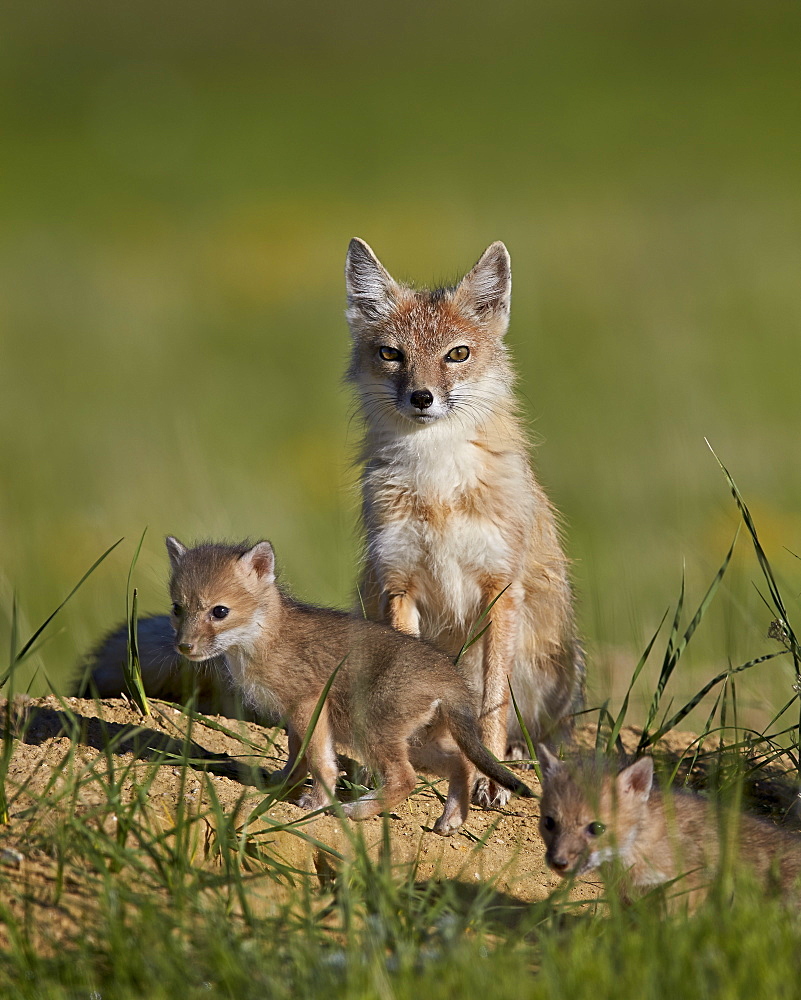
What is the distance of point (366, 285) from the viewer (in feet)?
24.6

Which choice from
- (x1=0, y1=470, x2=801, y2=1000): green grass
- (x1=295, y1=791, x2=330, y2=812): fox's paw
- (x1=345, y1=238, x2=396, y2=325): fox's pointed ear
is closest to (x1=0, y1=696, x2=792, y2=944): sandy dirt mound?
(x1=0, y1=470, x2=801, y2=1000): green grass

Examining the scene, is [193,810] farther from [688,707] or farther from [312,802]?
[688,707]

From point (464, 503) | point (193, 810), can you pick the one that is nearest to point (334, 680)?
point (193, 810)

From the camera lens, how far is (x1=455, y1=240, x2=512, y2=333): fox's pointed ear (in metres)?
7.33

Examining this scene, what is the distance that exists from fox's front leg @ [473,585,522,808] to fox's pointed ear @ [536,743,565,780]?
162 centimetres

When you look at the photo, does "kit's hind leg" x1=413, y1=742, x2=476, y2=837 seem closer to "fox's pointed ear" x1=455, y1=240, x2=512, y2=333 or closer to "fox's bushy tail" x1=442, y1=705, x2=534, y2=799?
"fox's bushy tail" x1=442, y1=705, x2=534, y2=799

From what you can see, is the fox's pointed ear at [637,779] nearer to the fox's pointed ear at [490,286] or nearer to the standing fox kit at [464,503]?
the standing fox kit at [464,503]

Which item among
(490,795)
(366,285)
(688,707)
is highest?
(366,285)

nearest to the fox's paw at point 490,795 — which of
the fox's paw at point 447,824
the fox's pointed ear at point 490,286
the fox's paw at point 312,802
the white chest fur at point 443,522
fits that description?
the fox's paw at point 447,824

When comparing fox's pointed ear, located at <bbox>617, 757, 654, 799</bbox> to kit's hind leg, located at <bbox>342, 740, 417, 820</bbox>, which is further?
kit's hind leg, located at <bbox>342, 740, 417, 820</bbox>

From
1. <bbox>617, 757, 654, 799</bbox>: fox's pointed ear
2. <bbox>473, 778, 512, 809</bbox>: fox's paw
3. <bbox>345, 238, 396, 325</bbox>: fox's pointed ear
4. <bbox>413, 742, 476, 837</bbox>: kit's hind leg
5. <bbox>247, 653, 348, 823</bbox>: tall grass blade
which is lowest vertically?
<bbox>473, 778, 512, 809</bbox>: fox's paw

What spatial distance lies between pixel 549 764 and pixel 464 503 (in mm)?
2230

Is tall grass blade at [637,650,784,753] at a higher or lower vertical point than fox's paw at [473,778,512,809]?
higher

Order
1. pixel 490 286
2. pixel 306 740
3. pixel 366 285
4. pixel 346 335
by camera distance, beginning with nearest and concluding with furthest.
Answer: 1. pixel 306 740
2. pixel 490 286
3. pixel 366 285
4. pixel 346 335
